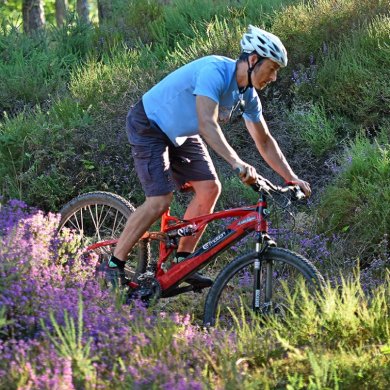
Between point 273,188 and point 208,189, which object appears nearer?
point 273,188

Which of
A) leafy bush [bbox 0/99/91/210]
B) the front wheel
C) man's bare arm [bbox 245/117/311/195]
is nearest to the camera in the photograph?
the front wheel

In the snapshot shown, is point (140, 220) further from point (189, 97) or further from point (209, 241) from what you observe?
point (189, 97)

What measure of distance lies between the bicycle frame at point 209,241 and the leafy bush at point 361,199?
1.22 m

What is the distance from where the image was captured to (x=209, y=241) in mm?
5805

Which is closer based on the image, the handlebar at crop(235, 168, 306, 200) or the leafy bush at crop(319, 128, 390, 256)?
the handlebar at crop(235, 168, 306, 200)

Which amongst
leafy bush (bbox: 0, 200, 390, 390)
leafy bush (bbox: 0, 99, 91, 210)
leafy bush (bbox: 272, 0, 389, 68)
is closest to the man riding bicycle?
leafy bush (bbox: 0, 200, 390, 390)

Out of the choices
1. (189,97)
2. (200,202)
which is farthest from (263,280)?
(189,97)

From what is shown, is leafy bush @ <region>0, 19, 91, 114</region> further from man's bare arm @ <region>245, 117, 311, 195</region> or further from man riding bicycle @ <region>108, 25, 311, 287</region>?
man's bare arm @ <region>245, 117, 311, 195</region>

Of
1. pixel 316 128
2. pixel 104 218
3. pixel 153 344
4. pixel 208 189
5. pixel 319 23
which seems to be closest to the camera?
pixel 153 344

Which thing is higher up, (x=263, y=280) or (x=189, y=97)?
(x=189, y=97)

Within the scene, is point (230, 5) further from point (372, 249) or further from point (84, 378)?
point (84, 378)

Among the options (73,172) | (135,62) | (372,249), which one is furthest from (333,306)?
(135,62)

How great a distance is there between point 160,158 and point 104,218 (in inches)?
41.2

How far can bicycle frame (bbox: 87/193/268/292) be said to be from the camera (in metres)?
5.50
